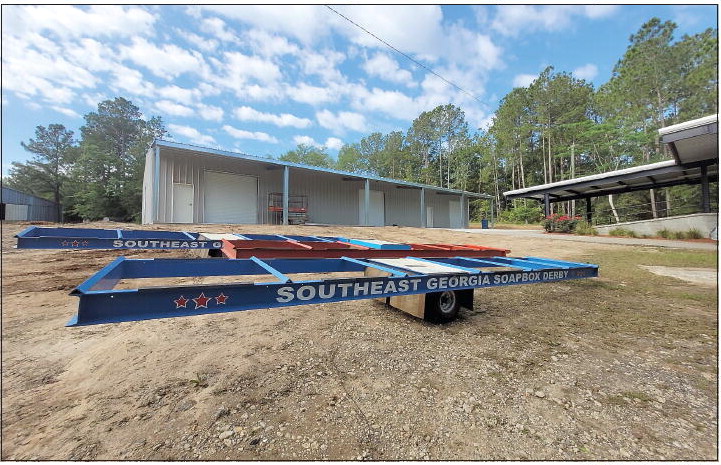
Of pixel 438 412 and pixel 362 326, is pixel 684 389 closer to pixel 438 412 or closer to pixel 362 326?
pixel 438 412

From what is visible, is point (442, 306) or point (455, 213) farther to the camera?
point (455, 213)

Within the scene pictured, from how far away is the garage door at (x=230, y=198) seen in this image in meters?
15.8

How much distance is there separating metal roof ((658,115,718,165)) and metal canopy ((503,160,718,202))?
80 cm

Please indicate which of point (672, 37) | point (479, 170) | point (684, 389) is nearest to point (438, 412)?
point (684, 389)

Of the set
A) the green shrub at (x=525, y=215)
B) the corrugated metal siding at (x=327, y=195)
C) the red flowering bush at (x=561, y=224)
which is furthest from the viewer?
the green shrub at (x=525, y=215)

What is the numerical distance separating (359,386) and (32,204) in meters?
46.4

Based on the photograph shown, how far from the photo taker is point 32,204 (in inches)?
1255

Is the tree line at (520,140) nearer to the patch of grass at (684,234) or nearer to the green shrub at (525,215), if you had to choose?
the green shrub at (525,215)

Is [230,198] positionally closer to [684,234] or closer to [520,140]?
[684,234]

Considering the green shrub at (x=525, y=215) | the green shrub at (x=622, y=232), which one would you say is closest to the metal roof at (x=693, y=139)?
the green shrub at (x=622, y=232)

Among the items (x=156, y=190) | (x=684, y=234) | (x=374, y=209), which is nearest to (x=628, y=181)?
(x=684, y=234)

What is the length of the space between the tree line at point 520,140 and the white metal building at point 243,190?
58.4 ft

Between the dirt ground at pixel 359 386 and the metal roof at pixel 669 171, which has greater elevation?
the metal roof at pixel 669 171

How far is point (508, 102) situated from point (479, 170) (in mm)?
11426
